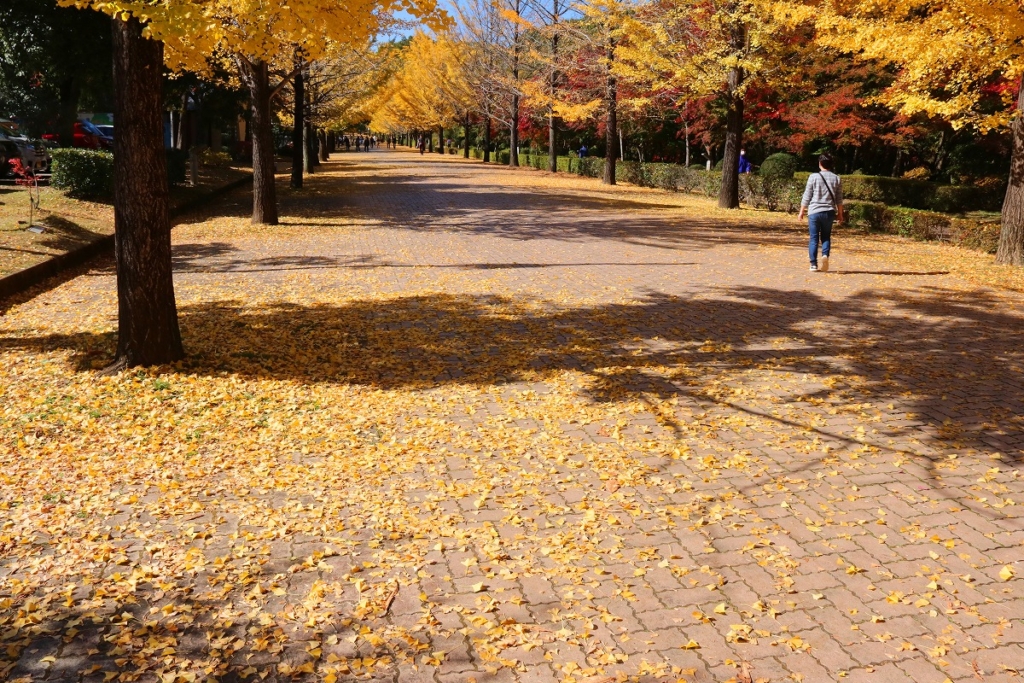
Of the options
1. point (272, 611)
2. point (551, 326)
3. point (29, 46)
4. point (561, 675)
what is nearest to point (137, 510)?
point (272, 611)

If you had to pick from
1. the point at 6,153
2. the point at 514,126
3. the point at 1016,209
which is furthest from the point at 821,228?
the point at 514,126

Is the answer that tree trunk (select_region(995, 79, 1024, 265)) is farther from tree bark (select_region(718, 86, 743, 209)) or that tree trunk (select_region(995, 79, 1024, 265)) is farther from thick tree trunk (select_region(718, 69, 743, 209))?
tree bark (select_region(718, 86, 743, 209))

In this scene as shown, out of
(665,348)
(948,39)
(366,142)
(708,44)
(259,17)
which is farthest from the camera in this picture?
(366,142)

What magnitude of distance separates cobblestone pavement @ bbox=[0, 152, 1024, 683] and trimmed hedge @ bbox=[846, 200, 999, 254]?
16.6 feet

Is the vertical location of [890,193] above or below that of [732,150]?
below

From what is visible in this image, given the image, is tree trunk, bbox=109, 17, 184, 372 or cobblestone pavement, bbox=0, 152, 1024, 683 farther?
tree trunk, bbox=109, 17, 184, 372

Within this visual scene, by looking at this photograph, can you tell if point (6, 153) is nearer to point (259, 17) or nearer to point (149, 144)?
point (259, 17)

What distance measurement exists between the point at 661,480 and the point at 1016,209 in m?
11.2

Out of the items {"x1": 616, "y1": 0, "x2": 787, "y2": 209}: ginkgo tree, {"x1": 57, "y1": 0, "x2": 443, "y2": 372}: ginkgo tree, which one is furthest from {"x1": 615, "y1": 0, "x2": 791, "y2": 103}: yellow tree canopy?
{"x1": 57, "y1": 0, "x2": 443, "y2": 372}: ginkgo tree

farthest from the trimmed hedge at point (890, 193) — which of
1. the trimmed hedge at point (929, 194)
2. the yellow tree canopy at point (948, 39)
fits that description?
the yellow tree canopy at point (948, 39)

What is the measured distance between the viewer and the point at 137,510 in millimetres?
4469

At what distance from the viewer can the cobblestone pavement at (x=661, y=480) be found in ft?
10.9

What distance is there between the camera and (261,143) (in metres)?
16.8

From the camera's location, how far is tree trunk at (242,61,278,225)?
16.7m
